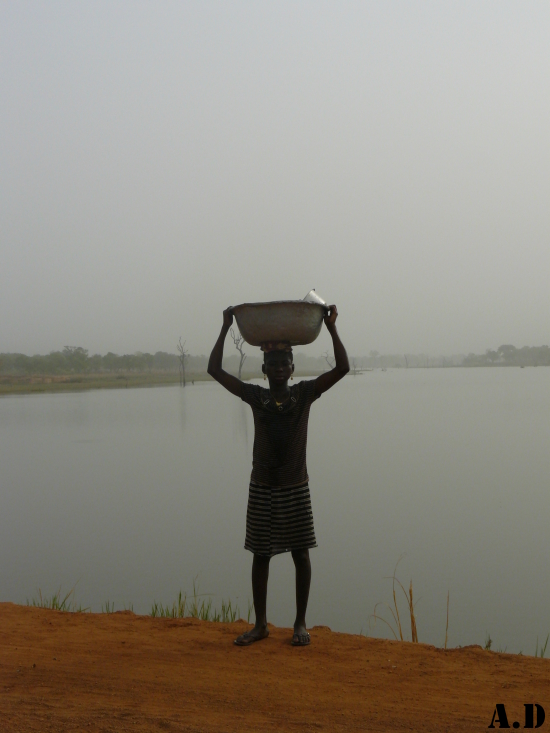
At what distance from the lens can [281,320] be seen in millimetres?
3336

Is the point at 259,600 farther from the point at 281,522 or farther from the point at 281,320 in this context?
the point at 281,320

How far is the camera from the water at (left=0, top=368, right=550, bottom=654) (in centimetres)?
581

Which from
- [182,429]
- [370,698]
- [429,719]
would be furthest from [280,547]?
[182,429]

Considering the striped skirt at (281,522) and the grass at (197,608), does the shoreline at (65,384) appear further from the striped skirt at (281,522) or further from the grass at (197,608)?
the striped skirt at (281,522)

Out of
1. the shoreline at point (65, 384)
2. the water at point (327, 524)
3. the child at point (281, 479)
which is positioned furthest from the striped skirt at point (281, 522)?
the shoreline at point (65, 384)

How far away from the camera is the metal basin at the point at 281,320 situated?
332cm

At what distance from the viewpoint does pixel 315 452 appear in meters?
14.6

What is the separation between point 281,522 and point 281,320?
978 mm

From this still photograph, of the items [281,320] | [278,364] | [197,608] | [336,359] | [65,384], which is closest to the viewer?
[281,320]

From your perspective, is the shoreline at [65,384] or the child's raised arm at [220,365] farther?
the shoreline at [65,384]

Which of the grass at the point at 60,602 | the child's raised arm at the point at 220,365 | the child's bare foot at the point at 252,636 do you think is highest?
the child's raised arm at the point at 220,365

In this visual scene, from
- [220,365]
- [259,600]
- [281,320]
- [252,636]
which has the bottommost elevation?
[252,636]

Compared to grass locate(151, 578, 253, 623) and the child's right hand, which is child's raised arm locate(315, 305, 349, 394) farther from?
grass locate(151, 578, 253, 623)

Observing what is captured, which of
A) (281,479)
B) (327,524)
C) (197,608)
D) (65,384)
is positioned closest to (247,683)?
(281,479)
